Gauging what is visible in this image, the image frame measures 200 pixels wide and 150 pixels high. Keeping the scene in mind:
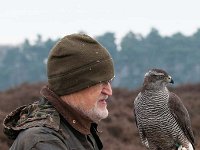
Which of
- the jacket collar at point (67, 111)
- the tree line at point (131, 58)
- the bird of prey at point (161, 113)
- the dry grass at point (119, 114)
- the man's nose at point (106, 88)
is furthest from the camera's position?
the tree line at point (131, 58)

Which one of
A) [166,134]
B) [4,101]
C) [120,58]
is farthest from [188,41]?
[166,134]

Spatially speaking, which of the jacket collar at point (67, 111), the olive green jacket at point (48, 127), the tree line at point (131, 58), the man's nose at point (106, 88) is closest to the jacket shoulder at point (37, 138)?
the olive green jacket at point (48, 127)

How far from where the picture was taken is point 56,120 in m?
2.51

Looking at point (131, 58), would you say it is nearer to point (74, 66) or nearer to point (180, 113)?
point (180, 113)

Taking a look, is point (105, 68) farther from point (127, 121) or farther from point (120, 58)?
point (120, 58)

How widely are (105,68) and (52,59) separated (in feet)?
0.84

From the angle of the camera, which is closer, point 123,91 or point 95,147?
point 95,147

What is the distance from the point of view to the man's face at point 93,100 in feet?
8.57

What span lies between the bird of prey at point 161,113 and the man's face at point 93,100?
3351 mm

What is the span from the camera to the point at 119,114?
750 inches

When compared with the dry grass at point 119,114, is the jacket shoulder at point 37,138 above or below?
above

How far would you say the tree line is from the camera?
332 feet

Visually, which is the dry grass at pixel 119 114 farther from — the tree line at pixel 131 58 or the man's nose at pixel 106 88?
the tree line at pixel 131 58

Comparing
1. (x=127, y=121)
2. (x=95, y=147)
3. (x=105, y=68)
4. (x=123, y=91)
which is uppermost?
(x=105, y=68)
